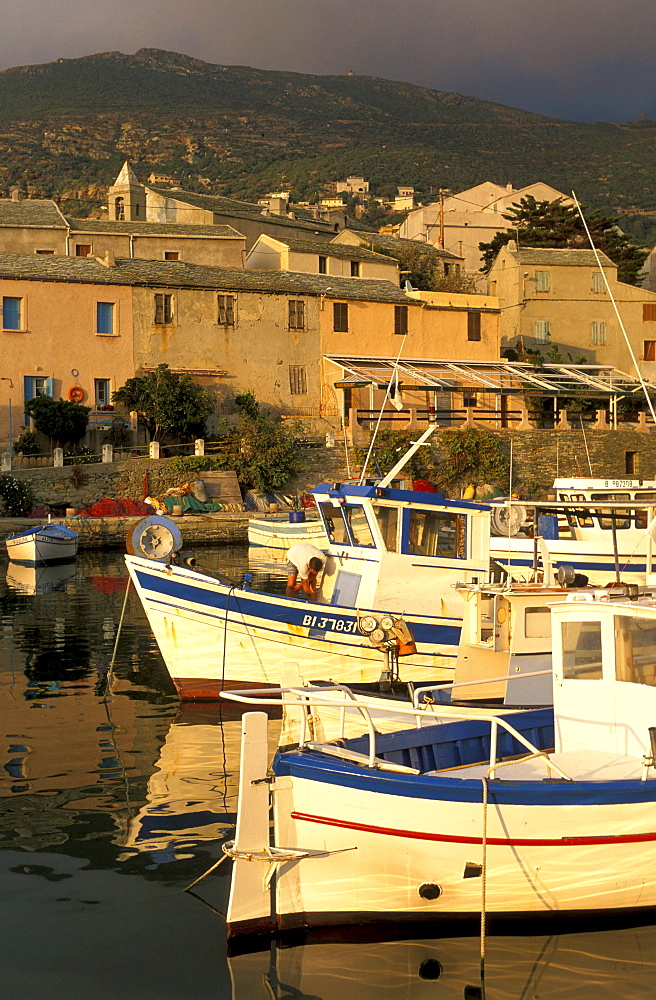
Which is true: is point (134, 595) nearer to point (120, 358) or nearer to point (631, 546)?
point (631, 546)

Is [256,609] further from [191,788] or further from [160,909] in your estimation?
[160,909]

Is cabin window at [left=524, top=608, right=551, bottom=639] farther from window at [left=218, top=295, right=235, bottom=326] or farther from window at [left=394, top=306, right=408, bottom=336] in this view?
window at [left=394, top=306, right=408, bottom=336]

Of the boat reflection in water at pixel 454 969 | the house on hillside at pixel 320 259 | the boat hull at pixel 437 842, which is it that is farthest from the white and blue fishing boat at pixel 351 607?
the house on hillside at pixel 320 259

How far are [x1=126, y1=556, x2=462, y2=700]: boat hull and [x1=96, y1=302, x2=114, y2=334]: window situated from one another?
33.9 meters

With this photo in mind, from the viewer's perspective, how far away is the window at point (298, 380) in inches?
2136

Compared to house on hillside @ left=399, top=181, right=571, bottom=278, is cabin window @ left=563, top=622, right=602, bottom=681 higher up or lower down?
lower down

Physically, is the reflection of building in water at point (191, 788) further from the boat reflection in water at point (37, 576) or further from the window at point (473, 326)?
the window at point (473, 326)

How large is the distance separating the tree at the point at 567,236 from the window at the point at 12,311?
35.1 m

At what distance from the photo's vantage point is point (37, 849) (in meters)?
11.2

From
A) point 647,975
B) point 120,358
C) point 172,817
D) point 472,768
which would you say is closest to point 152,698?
point 172,817

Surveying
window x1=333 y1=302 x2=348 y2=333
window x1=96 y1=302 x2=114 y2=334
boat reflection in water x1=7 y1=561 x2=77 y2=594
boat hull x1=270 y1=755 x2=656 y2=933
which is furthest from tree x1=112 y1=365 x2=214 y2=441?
boat hull x1=270 y1=755 x2=656 y2=933

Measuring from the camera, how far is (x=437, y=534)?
18.4 m

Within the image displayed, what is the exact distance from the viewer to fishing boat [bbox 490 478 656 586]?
23.0m

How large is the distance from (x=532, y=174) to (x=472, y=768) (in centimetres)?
16385
